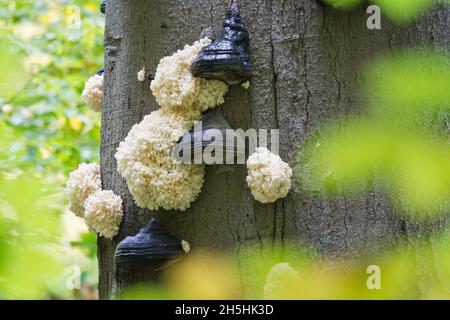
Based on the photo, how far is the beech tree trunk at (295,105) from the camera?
1481 millimetres

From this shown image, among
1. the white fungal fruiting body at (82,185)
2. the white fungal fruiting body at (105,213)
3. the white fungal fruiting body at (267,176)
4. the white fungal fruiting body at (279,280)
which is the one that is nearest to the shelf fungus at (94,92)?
the white fungal fruiting body at (82,185)

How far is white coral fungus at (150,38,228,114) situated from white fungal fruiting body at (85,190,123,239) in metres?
0.33

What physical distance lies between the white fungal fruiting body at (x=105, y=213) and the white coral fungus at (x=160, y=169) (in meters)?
0.10

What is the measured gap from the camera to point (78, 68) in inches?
203

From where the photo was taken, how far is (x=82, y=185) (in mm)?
1829

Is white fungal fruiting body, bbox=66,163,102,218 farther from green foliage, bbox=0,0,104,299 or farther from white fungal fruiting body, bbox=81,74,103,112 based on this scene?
green foliage, bbox=0,0,104,299

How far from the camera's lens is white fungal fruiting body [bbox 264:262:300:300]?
1404 mm

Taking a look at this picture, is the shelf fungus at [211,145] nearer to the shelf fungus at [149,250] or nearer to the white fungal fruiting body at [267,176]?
the white fungal fruiting body at [267,176]

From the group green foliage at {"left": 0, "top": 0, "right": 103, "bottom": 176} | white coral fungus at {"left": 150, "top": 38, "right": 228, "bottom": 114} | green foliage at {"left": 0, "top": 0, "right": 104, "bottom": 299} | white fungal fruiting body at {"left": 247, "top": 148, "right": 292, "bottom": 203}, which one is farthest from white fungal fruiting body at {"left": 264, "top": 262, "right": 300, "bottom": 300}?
green foliage at {"left": 0, "top": 0, "right": 103, "bottom": 176}

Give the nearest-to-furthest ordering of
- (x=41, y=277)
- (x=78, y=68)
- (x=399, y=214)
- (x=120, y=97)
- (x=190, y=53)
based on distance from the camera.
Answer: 1. (x=41, y=277)
2. (x=399, y=214)
3. (x=190, y=53)
4. (x=120, y=97)
5. (x=78, y=68)
